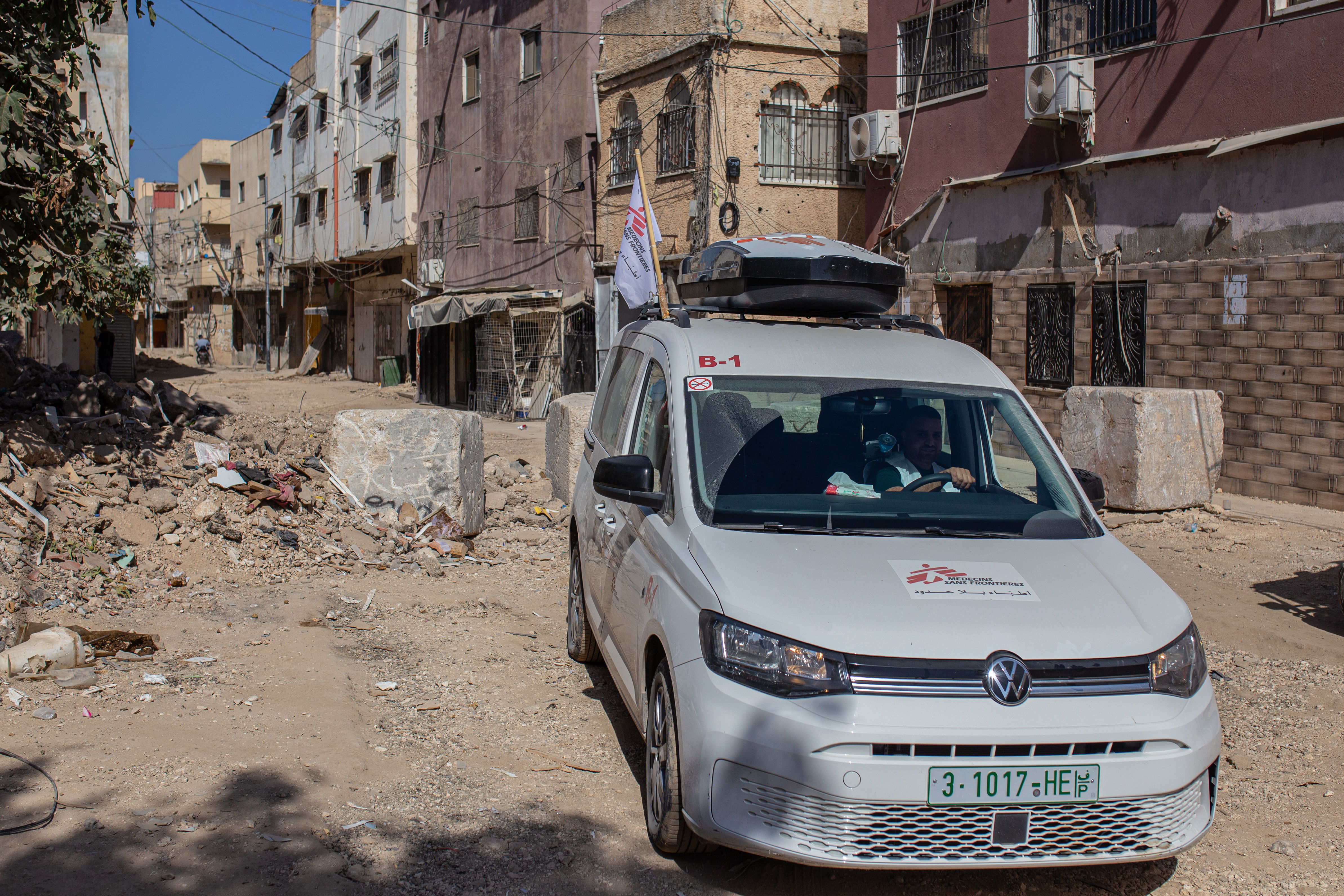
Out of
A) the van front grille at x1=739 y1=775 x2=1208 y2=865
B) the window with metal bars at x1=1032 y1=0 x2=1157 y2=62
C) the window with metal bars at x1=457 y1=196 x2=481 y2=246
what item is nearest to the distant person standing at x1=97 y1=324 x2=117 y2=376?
the window with metal bars at x1=457 y1=196 x2=481 y2=246

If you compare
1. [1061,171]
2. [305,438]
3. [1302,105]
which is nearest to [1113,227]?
[1061,171]

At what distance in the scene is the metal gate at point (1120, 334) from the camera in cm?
1323

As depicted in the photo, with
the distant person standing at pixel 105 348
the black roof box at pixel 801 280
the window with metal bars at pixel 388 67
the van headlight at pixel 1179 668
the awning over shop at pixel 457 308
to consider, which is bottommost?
the van headlight at pixel 1179 668

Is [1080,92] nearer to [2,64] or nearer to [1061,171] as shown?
[1061,171]

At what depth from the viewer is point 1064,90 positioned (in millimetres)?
13445

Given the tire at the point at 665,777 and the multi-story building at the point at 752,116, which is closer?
the tire at the point at 665,777

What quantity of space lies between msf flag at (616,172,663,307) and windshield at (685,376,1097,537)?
21.7 ft

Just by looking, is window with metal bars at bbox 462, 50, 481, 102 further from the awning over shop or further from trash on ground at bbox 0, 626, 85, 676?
trash on ground at bbox 0, 626, 85, 676

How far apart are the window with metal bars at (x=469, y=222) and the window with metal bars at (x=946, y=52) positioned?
47.4ft

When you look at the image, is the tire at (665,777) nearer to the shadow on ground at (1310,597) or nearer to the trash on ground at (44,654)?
the trash on ground at (44,654)

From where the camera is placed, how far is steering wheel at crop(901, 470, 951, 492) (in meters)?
4.25

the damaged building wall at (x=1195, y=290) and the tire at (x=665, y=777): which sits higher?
the damaged building wall at (x=1195, y=290)

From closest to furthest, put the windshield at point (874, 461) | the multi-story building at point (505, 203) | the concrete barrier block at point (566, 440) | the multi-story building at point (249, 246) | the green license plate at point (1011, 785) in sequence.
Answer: the green license plate at point (1011, 785) → the windshield at point (874, 461) → the concrete barrier block at point (566, 440) → the multi-story building at point (505, 203) → the multi-story building at point (249, 246)

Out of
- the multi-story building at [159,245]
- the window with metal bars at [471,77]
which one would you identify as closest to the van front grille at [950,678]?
the window with metal bars at [471,77]
